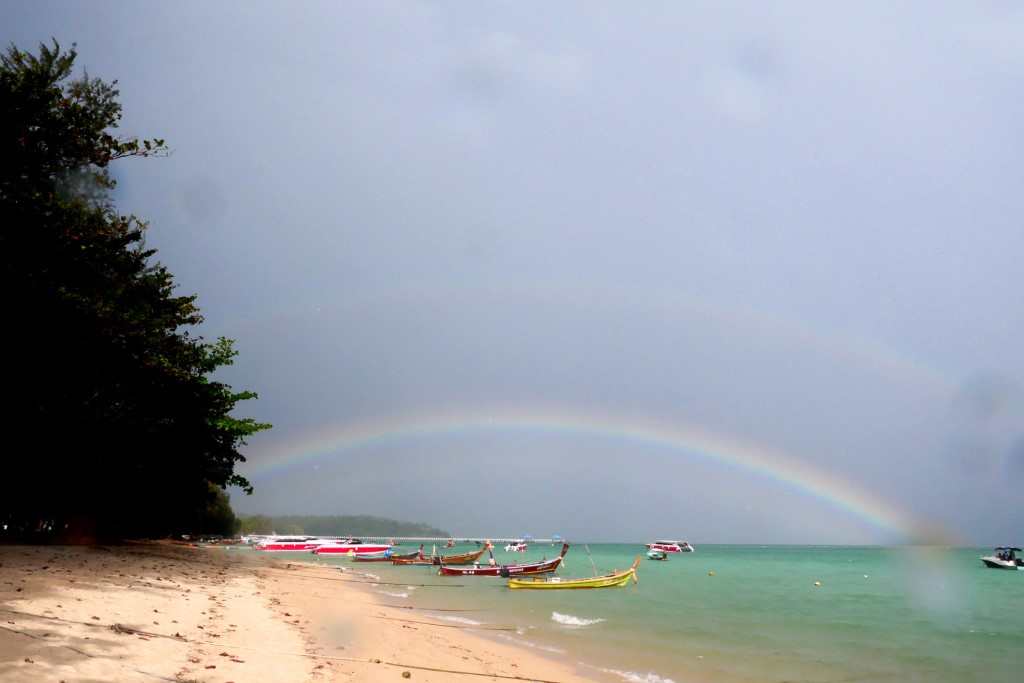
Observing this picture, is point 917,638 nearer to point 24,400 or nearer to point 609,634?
point 609,634

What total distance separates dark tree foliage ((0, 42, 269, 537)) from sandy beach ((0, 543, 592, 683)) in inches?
173

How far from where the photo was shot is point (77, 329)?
1728 cm

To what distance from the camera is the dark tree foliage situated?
16.4 m

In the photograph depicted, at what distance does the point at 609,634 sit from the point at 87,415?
60.6 ft

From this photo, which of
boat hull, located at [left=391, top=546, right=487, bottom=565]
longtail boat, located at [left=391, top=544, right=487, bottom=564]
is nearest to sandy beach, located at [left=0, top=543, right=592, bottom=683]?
boat hull, located at [left=391, top=546, right=487, bottom=565]

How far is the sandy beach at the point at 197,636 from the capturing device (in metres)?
7.58

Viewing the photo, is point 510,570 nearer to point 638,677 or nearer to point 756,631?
point 756,631

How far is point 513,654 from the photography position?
1569 cm

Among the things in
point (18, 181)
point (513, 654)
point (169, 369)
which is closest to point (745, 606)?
point (513, 654)

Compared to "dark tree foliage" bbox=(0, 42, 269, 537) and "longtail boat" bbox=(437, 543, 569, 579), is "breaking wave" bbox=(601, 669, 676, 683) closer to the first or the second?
"dark tree foliage" bbox=(0, 42, 269, 537)

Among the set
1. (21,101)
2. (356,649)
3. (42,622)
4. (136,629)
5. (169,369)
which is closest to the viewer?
(42,622)

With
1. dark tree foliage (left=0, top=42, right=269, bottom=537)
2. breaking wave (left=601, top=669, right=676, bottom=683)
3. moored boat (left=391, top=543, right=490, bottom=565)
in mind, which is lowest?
moored boat (left=391, top=543, right=490, bottom=565)

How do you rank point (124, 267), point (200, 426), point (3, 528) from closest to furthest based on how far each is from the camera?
point (124, 267), point (200, 426), point (3, 528)

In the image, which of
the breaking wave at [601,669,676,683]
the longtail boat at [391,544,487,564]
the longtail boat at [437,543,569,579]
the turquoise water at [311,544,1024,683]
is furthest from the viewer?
the longtail boat at [391,544,487,564]
